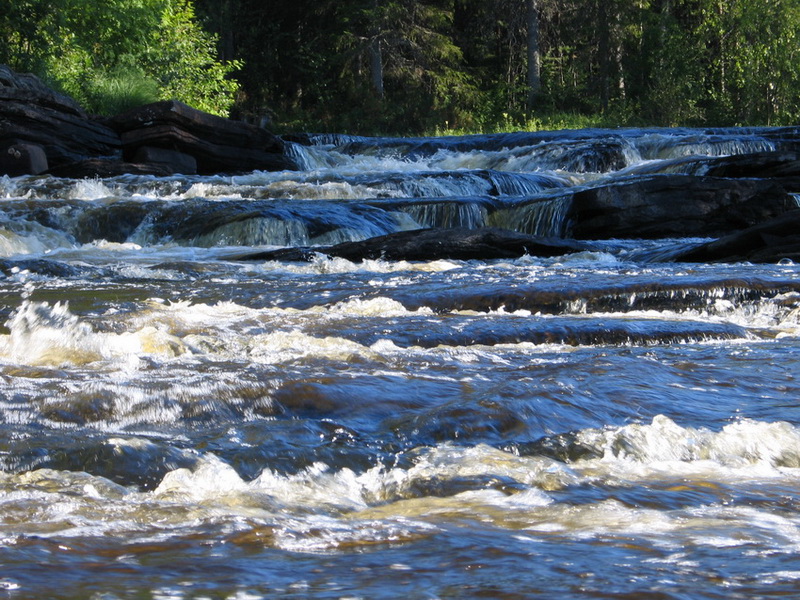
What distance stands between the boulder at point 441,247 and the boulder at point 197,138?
30.0ft

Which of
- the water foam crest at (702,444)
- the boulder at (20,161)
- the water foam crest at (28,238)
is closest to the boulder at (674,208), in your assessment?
the water foam crest at (28,238)

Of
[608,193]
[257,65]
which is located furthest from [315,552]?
[257,65]

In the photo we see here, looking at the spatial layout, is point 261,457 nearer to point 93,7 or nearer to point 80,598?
point 80,598

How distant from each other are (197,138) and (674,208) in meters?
10.1

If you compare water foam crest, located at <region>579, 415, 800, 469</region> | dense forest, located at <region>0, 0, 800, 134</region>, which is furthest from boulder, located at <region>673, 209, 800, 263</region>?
dense forest, located at <region>0, 0, 800, 134</region>

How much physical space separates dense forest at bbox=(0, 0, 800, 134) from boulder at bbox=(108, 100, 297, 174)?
636 centimetres

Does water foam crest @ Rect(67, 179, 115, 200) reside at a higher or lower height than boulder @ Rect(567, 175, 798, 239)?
higher

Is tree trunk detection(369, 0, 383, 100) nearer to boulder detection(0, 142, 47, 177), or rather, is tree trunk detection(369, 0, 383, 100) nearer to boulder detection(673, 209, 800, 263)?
boulder detection(0, 142, 47, 177)

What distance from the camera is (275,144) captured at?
20297 millimetres

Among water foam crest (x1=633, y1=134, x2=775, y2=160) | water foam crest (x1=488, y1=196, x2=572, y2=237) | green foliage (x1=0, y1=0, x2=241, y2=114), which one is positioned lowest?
water foam crest (x1=488, y1=196, x2=572, y2=237)

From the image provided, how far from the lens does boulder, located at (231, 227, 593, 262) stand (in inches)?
405

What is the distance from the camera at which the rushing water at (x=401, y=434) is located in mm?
2229

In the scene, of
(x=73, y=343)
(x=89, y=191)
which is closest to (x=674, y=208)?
(x=89, y=191)

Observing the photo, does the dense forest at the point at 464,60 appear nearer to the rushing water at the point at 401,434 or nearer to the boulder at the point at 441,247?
the boulder at the point at 441,247
